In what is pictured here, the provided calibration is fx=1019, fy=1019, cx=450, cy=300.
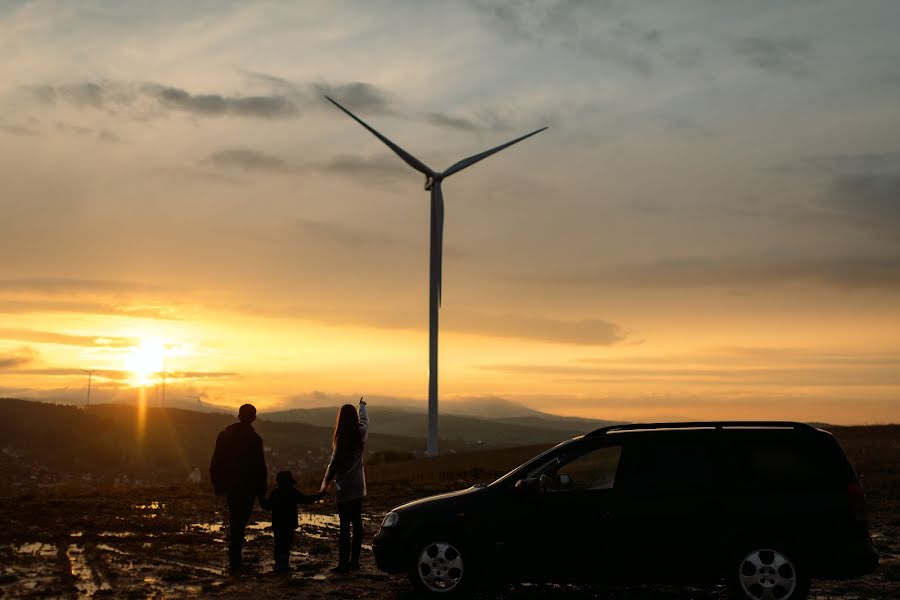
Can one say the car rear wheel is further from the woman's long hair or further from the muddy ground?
the woman's long hair

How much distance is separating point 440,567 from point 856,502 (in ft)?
15.3

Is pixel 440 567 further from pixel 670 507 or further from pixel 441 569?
pixel 670 507

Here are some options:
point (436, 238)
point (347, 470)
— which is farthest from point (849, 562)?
point (436, 238)

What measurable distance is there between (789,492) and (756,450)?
1.87ft

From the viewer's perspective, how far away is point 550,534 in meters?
11.4

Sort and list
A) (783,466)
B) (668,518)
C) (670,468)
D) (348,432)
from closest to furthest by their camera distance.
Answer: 1. (668,518)
2. (783,466)
3. (670,468)
4. (348,432)

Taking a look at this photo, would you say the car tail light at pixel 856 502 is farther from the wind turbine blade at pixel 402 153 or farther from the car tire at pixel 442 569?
the wind turbine blade at pixel 402 153

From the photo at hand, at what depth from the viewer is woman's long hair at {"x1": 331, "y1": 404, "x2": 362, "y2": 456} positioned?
13430 millimetres

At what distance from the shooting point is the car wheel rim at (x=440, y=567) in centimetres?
1156

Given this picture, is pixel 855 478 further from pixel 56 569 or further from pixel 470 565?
pixel 56 569

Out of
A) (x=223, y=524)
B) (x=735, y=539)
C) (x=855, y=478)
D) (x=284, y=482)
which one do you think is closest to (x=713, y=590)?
(x=735, y=539)

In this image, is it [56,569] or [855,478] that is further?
[56,569]

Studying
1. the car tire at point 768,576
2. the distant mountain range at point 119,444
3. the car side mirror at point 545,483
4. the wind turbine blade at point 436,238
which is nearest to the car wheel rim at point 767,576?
the car tire at point 768,576

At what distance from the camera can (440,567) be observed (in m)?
11.6
